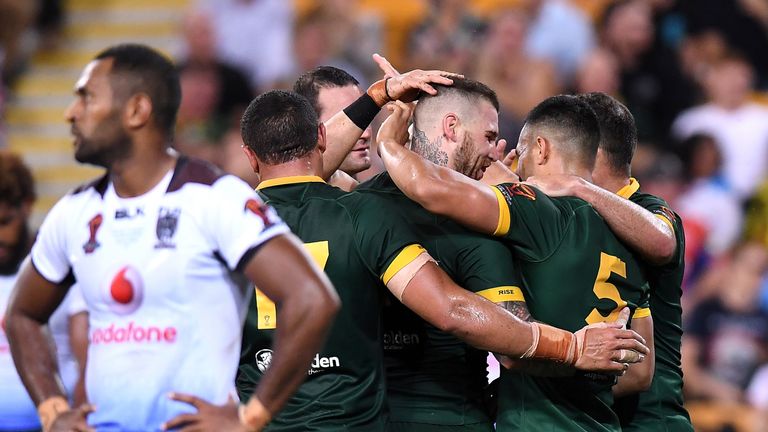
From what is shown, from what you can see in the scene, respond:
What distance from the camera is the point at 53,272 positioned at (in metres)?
3.77

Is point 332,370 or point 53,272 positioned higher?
point 53,272


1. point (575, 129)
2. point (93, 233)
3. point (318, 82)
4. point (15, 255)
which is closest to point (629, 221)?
point (575, 129)

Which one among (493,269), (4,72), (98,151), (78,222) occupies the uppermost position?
(98,151)

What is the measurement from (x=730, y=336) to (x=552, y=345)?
234 inches

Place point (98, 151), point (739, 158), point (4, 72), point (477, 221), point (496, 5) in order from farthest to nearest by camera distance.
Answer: point (4, 72) → point (496, 5) → point (739, 158) → point (477, 221) → point (98, 151)

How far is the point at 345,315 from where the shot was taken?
15.1 ft

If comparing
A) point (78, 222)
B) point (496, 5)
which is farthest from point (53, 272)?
point (496, 5)

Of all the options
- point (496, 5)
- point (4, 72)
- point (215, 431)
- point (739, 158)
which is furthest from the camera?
point (4, 72)

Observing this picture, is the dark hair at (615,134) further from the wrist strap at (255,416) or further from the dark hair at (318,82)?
the wrist strap at (255,416)

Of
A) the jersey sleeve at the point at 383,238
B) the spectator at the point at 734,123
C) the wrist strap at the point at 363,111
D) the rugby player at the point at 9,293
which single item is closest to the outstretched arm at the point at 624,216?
the jersey sleeve at the point at 383,238

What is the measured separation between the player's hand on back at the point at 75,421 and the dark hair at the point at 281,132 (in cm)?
156

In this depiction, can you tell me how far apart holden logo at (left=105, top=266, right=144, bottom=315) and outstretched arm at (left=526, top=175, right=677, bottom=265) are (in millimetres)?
1991

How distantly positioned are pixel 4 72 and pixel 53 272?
11.3 m

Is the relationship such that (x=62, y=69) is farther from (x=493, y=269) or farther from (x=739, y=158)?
(x=493, y=269)
